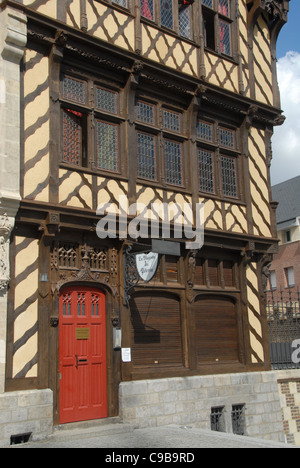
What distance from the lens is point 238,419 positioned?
44.3 feet

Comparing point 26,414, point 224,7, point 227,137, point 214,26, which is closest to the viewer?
point 26,414

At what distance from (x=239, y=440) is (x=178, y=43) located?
29.3ft

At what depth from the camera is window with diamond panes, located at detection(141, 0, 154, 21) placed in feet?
43.8

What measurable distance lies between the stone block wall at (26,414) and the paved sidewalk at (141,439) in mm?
216

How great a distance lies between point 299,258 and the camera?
126ft

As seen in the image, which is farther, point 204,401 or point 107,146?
point 204,401

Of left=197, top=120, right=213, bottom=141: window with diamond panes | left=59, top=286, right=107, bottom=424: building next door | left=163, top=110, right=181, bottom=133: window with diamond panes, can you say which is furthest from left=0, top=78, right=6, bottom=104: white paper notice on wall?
left=197, top=120, right=213, bottom=141: window with diamond panes

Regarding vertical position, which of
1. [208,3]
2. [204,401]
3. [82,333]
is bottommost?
[204,401]

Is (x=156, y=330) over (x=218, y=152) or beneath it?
beneath

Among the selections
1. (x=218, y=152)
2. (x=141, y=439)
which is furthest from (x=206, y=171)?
(x=141, y=439)

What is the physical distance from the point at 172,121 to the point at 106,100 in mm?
1938

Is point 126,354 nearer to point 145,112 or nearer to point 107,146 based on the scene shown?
point 107,146

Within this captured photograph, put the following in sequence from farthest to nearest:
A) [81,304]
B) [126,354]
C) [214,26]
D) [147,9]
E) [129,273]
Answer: [214,26] < [147,9] < [129,273] < [126,354] < [81,304]

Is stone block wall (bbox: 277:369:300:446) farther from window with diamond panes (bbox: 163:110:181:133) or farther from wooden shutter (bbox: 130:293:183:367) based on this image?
window with diamond panes (bbox: 163:110:181:133)
